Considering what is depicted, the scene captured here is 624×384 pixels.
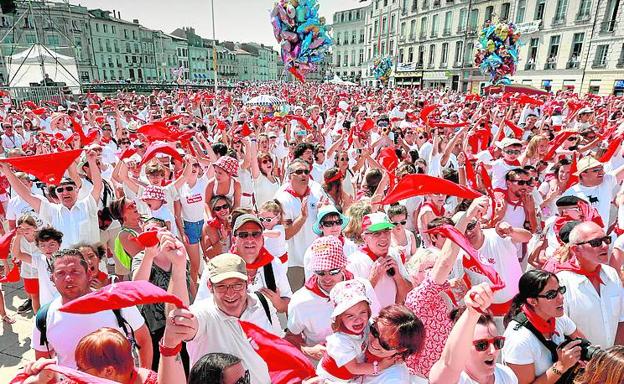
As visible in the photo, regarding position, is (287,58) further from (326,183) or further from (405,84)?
(405,84)

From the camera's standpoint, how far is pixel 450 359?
6.07ft

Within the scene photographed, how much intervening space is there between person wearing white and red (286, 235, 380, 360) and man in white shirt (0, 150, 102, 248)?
2677 millimetres

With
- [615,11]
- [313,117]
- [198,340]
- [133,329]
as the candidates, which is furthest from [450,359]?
[615,11]

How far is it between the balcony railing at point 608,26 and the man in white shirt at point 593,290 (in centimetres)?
3479

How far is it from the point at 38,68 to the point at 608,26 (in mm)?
42836

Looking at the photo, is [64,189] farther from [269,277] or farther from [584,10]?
[584,10]

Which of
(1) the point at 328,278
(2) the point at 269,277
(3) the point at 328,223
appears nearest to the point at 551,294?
(1) the point at 328,278

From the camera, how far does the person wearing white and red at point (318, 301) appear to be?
2619mm

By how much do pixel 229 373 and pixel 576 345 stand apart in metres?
2.03

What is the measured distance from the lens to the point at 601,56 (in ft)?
95.2

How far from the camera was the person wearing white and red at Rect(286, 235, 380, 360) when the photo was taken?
2.62m

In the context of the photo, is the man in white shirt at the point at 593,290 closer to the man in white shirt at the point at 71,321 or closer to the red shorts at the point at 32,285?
the man in white shirt at the point at 71,321

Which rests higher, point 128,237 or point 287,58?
point 287,58

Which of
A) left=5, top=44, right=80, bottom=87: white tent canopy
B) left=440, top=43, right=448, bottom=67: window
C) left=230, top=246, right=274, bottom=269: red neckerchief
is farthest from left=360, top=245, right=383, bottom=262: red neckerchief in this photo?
left=440, top=43, right=448, bottom=67: window
